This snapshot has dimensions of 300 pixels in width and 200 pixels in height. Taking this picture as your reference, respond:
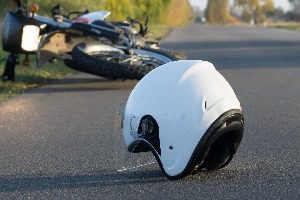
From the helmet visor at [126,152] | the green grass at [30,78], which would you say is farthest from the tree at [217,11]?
the helmet visor at [126,152]

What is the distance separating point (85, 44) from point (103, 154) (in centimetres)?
579

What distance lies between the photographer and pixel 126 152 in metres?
5.92

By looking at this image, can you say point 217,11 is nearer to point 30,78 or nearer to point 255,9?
point 255,9

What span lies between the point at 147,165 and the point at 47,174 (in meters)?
0.80

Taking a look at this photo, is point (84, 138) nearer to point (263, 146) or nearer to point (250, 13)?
point (263, 146)

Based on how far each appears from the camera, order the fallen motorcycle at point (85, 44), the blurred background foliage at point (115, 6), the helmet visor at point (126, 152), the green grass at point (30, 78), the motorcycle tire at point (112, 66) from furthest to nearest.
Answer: the blurred background foliage at point (115, 6), the green grass at point (30, 78), the fallen motorcycle at point (85, 44), the motorcycle tire at point (112, 66), the helmet visor at point (126, 152)

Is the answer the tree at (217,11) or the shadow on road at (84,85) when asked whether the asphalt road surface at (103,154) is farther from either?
the tree at (217,11)

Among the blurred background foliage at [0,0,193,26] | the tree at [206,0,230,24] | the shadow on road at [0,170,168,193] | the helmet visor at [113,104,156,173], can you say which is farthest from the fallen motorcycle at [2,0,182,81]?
the tree at [206,0,230,24]

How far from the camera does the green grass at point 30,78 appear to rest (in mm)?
11922

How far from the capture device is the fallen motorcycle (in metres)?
11.5

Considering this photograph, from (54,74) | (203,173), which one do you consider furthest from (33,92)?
(203,173)

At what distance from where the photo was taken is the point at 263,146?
681 centimetres

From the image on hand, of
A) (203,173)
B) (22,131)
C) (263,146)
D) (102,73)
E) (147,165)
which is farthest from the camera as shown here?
(102,73)

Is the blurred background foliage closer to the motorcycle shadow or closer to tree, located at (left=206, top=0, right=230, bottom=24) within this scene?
the motorcycle shadow
